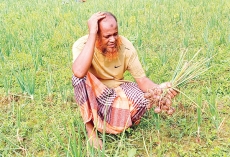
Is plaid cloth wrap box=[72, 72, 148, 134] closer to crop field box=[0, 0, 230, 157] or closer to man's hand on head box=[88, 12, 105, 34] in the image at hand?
crop field box=[0, 0, 230, 157]

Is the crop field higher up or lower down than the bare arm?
lower down

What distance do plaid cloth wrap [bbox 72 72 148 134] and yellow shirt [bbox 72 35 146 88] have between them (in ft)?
0.54

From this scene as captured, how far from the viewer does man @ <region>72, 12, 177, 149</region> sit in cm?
239

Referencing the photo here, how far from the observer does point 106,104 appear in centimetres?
245

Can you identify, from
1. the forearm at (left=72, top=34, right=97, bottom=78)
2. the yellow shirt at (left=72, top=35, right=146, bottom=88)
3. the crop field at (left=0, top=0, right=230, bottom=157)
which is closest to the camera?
the forearm at (left=72, top=34, right=97, bottom=78)

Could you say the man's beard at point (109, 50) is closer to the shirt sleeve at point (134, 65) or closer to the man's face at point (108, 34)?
the man's face at point (108, 34)

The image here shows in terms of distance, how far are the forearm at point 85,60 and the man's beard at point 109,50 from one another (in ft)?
0.52

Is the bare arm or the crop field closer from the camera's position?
the bare arm

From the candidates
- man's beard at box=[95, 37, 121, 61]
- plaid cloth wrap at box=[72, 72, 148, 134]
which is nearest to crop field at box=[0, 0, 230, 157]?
plaid cloth wrap at box=[72, 72, 148, 134]

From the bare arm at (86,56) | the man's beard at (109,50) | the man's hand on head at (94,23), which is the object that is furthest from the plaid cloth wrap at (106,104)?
the man's hand on head at (94,23)

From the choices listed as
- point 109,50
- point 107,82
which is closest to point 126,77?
point 107,82

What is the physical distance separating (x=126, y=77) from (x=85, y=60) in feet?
4.39

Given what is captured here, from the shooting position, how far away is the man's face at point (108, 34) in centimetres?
240

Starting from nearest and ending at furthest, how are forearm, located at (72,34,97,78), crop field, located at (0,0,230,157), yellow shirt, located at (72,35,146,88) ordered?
forearm, located at (72,34,97,78) → crop field, located at (0,0,230,157) → yellow shirt, located at (72,35,146,88)
